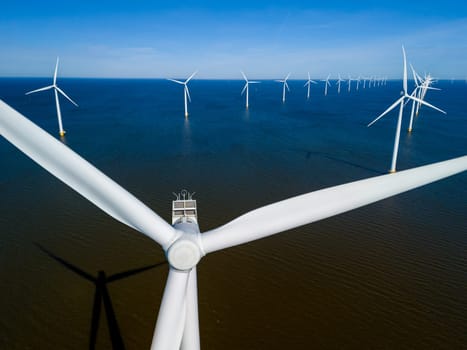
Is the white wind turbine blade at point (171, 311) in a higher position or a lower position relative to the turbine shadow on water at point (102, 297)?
higher

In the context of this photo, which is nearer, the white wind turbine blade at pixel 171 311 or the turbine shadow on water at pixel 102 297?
the white wind turbine blade at pixel 171 311

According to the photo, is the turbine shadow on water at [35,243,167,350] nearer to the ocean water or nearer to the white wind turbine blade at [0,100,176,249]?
the ocean water

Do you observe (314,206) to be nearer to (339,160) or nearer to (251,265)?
(251,265)

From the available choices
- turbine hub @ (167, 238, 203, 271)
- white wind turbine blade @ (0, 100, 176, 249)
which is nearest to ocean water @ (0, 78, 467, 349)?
turbine hub @ (167, 238, 203, 271)

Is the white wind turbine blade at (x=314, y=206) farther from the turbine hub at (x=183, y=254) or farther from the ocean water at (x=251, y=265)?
the ocean water at (x=251, y=265)

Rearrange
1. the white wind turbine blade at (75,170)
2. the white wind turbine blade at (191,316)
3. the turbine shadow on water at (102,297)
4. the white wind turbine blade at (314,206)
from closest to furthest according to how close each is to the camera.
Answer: the white wind turbine blade at (75,170) → the white wind turbine blade at (314,206) → the white wind turbine blade at (191,316) → the turbine shadow on water at (102,297)

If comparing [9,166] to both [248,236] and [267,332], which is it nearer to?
[267,332]

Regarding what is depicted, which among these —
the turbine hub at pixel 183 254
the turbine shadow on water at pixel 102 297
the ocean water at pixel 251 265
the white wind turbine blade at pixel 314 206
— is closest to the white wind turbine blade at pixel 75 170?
the turbine hub at pixel 183 254

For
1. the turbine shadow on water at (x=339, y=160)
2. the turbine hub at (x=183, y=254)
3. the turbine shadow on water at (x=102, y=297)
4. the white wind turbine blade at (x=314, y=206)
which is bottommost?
the turbine shadow on water at (x=102, y=297)
